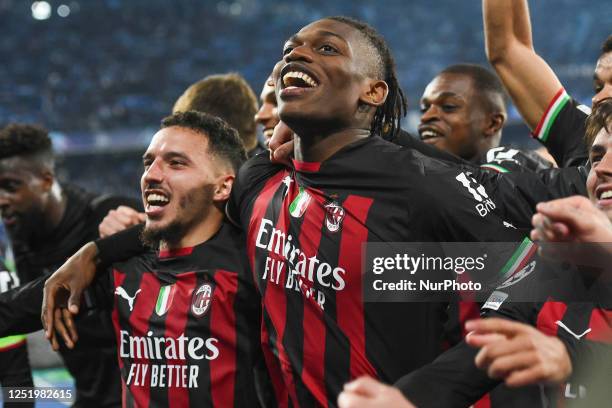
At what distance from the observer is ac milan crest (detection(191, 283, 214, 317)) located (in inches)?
99.9

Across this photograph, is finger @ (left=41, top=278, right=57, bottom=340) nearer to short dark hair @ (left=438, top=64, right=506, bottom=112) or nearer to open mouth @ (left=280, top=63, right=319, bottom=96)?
open mouth @ (left=280, top=63, right=319, bottom=96)

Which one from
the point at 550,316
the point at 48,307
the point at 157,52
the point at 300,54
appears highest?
the point at 157,52

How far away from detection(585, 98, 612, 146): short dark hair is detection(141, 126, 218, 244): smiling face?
47.3 inches

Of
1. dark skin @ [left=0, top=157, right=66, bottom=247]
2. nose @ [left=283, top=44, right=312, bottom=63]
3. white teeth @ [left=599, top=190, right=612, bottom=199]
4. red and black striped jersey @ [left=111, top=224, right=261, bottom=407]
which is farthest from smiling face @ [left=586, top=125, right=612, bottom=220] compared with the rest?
dark skin @ [left=0, top=157, right=66, bottom=247]

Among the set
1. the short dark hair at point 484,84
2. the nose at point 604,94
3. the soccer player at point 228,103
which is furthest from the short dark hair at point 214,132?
the short dark hair at point 484,84

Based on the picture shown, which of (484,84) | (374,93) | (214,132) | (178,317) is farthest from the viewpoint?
Result: (484,84)

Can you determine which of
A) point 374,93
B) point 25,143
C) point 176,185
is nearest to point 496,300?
point 374,93

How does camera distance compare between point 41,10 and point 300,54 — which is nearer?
point 300,54

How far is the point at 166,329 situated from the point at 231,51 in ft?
53.6

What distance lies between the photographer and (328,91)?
224 cm

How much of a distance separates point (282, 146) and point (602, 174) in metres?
0.92

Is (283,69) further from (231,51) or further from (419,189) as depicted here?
(231,51)

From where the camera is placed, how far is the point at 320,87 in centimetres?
223

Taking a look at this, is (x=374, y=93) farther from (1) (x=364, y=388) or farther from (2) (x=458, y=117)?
(2) (x=458, y=117)
